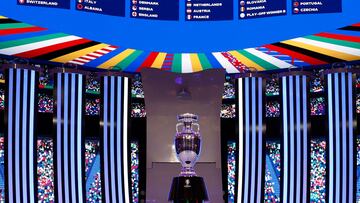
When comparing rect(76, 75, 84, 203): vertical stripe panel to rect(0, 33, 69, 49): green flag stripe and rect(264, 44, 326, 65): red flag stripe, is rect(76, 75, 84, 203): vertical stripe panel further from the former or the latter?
rect(264, 44, 326, 65): red flag stripe

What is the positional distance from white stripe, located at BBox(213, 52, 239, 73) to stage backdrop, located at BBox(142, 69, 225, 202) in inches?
7.0

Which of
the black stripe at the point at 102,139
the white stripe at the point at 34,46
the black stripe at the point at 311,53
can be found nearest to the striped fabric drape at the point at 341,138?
the black stripe at the point at 311,53

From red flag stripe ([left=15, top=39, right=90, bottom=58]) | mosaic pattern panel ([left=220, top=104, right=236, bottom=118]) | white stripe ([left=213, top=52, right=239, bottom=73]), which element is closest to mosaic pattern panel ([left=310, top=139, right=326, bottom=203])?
mosaic pattern panel ([left=220, top=104, right=236, bottom=118])

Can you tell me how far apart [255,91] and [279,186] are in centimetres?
126

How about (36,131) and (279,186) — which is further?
(279,186)

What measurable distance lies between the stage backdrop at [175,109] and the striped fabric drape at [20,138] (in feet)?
4.55

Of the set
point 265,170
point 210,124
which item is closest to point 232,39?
point 210,124

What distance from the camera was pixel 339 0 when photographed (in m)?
5.70

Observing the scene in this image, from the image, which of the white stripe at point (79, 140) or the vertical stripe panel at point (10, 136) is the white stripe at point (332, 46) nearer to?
the white stripe at point (79, 140)

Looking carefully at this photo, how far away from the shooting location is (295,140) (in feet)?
22.3

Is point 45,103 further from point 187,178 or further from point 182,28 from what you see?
point 187,178

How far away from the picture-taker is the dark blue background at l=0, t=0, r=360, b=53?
5656 mm

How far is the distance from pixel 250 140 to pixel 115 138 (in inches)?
67.2

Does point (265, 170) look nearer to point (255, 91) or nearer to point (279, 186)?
point (279, 186)
